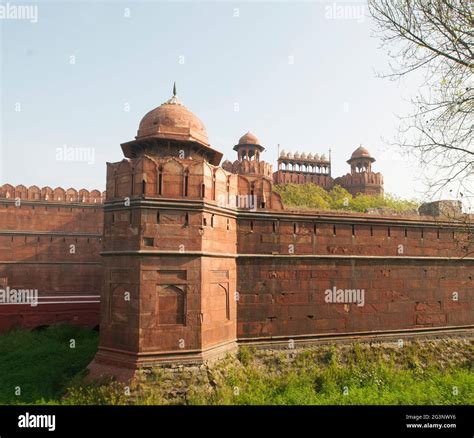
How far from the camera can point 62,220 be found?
14.2m

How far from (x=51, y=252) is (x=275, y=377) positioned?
33.6ft

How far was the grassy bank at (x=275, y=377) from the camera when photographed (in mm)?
7133

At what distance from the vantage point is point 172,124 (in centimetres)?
964

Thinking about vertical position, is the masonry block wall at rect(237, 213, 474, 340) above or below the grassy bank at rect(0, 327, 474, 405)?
above

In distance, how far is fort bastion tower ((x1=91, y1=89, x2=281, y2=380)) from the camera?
24.1 ft

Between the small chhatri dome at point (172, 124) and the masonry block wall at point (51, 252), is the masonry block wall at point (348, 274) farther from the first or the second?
the masonry block wall at point (51, 252)

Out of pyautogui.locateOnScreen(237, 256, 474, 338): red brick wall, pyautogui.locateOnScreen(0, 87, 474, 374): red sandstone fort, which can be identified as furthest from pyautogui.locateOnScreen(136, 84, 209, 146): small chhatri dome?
pyautogui.locateOnScreen(237, 256, 474, 338): red brick wall

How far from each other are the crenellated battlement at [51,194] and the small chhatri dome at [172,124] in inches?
235

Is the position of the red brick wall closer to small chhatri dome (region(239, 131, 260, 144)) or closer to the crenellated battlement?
the crenellated battlement

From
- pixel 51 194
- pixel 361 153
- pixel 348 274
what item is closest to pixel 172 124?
pixel 348 274

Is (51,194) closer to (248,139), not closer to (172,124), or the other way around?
(172,124)

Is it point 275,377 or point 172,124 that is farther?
point 172,124

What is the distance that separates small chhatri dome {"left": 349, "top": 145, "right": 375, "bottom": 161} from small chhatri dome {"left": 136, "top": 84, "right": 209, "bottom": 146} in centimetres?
2699
